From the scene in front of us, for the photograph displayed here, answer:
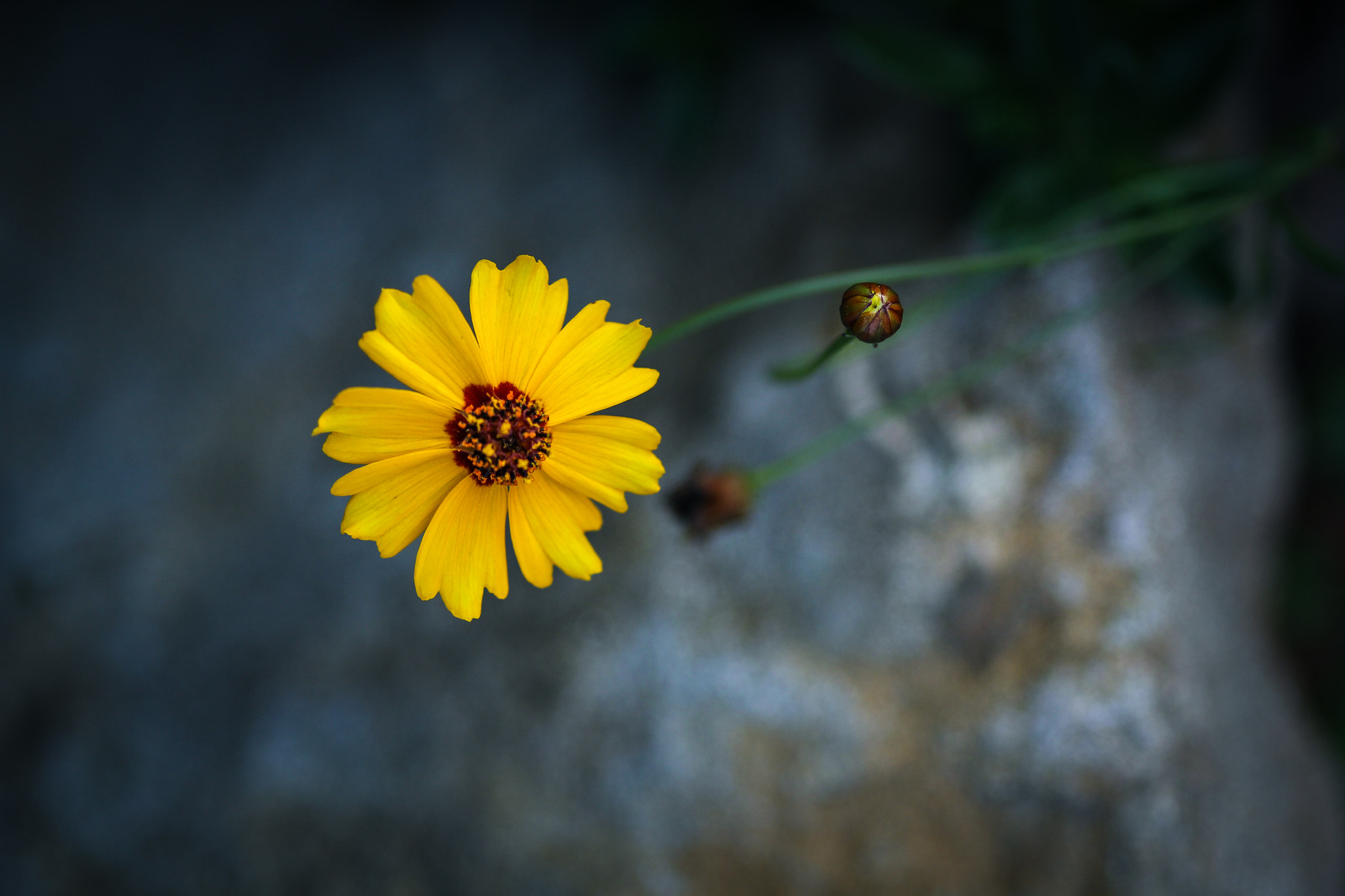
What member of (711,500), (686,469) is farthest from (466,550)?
(686,469)

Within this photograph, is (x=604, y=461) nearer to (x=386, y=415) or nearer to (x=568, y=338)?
(x=568, y=338)

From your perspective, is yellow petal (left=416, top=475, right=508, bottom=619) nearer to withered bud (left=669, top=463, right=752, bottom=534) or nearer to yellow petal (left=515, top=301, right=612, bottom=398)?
yellow petal (left=515, top=301, right=612, bottom=398)

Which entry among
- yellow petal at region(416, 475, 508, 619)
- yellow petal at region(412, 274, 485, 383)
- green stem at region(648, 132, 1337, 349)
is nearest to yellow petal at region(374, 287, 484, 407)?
yellow petal at region(412, 274, 485, 383)

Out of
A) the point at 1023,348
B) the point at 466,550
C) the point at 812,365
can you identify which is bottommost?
the point at 466,550

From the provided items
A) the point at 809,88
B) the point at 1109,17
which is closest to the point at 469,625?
the point at 809,88

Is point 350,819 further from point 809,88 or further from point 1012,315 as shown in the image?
point 809,88
